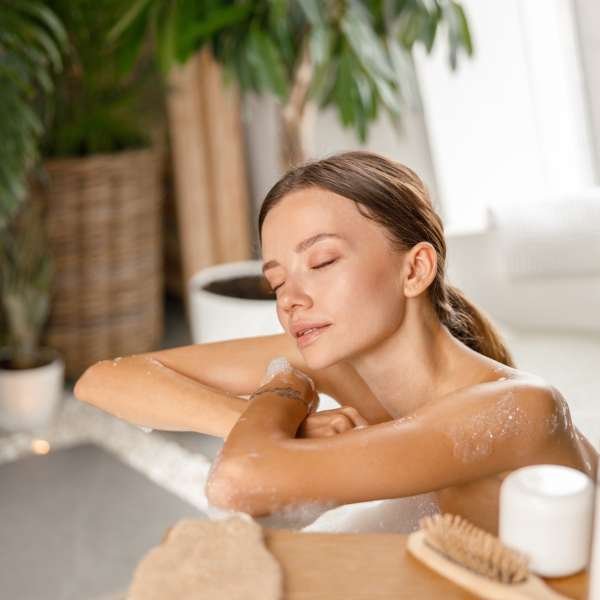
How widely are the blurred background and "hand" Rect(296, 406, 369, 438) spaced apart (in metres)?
0.77

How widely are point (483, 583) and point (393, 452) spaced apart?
220 mm

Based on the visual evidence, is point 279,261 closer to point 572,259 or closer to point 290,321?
point 290,321

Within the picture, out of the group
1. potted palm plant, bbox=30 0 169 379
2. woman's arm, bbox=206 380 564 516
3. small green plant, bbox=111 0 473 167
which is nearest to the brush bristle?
woman's arm, bbox=206 380 564 516

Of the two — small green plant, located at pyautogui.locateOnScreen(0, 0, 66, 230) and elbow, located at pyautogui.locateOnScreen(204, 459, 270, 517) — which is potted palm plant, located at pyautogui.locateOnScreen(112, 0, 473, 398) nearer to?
small green plant, located at pyautogui.locateOnScreen(0, 0, 66, 230)

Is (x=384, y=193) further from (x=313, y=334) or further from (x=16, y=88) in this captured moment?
(x=16, y=88)

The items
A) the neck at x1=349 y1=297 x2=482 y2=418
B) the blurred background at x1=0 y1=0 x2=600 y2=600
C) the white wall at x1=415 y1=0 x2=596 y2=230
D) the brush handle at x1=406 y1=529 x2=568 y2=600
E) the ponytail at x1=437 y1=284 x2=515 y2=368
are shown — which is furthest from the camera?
the white wall at x1=415 y1=0 x2=596 y2=230

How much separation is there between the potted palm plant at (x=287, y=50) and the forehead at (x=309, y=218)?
1.14 meters

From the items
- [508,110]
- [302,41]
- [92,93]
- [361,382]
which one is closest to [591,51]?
[508,110]

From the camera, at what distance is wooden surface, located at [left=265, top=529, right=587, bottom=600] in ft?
2.56

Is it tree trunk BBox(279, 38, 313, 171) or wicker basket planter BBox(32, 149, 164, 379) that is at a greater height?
tree trunk BBox(279, 38, 313, 171)

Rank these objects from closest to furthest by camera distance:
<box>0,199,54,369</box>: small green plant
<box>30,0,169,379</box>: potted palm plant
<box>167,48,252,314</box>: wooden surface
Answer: <box>0,199,54,369</box>: small green plant, <box>30,0,169,379</box>: potted palm plant, <box>167,48,252,314</box>: wooden surface

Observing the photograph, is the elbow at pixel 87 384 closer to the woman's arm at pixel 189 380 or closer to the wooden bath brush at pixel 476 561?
the woman's arm at pixel 189 380

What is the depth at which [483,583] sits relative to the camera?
774 millimetres

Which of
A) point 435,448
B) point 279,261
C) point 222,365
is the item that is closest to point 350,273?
point 279,261
